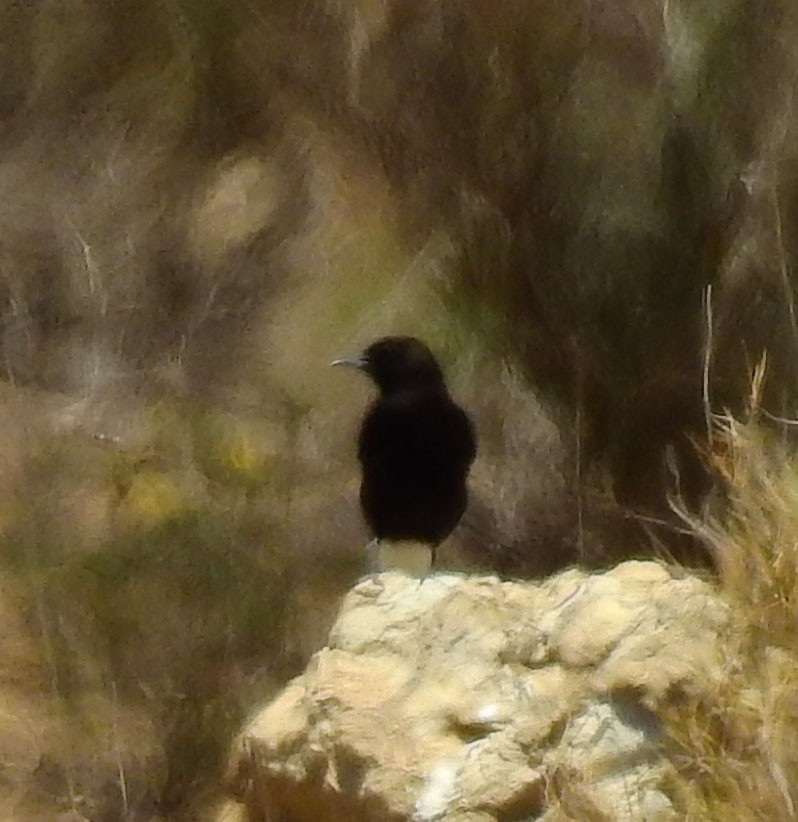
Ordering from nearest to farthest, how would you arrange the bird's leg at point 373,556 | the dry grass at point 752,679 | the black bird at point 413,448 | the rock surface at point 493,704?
the dry grass at point 752,679
the rock surface at point 493,704
the black bird at point 413,448
the bird's leg at point 373,556

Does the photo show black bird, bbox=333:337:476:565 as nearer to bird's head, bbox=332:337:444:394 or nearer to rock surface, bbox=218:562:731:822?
bird's head, bbox=332:337:444:394

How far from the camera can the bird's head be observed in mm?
2205

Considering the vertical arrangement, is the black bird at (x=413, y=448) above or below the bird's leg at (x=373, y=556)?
above

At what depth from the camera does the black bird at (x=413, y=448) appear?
216 cm

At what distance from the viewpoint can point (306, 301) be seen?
2615 millimetres

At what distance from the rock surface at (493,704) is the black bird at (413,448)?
336 mm

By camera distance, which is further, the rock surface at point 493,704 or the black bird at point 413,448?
the black bird at point 413,448

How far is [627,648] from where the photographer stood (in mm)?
1602

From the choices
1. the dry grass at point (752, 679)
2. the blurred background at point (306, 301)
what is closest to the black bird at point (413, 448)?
the blurred background at point (306, 301)

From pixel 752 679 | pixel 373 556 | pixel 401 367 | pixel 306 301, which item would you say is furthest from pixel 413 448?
pixel 752 679

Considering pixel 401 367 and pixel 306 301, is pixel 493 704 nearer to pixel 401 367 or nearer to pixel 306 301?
pixel 401 367

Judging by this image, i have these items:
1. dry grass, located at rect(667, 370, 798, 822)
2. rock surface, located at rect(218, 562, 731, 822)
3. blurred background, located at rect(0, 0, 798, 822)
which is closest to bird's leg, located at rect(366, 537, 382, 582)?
blurred background, located at rect(0, 0, 798, 822)

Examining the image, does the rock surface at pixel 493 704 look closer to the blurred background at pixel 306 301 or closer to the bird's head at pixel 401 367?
the blurred background at pixel 306 301

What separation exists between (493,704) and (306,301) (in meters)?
1.17
